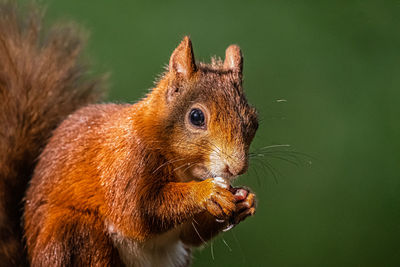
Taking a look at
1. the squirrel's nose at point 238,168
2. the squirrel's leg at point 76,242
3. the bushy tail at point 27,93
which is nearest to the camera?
the squirrel's nose at point 238,168

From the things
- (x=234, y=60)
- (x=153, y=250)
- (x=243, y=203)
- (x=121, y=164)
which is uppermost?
(x=234, y=60)

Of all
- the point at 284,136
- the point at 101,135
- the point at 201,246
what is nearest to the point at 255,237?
the point at 284,136

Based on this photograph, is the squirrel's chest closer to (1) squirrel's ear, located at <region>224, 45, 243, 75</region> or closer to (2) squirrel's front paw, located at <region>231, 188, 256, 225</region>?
(2) squirrel's front paw, located at <region>231, 188, 256, 225</region>

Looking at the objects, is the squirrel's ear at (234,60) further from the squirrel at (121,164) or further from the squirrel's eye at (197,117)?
the squirrel's eye at (197,117)

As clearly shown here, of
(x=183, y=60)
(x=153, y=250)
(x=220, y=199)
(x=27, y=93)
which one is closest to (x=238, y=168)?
(x=220, y=199)

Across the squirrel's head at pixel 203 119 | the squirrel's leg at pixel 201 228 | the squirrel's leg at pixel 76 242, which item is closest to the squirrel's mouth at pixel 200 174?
the squirrel's head at pixel 203 119

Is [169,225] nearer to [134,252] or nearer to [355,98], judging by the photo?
[134,252]

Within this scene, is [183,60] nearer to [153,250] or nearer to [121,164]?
[121,164]
